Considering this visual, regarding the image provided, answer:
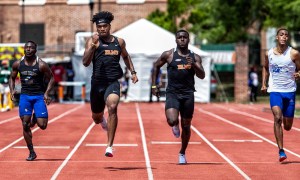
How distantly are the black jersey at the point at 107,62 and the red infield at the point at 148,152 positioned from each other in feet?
4.22

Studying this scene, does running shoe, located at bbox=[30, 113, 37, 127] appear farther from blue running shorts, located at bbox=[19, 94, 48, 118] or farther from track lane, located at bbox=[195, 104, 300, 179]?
track lane, located at bbox=[195, 104, 300, 179]

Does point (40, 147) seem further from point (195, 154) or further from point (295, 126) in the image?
point (295, 126)

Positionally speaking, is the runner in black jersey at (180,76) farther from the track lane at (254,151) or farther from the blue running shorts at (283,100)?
the blue running shorts at (283,100)

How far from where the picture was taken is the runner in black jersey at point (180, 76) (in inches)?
534

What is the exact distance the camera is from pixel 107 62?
13.3 metres

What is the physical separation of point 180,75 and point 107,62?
1.09 meters

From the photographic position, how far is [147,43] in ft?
143

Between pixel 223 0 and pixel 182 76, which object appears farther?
pixel 223 0

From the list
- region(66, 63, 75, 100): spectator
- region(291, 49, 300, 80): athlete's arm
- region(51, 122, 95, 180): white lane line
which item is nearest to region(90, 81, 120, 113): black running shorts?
region(51, 122, 95, 180): white lane line

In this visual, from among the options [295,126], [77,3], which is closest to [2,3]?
[77,3]

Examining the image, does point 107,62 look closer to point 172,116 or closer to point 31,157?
point 172,116

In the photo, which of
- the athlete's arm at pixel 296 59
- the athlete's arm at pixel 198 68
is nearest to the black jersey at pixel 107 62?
the athlete's arm at pixel 198 68

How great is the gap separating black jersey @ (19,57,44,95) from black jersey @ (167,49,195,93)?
2183 millimetres

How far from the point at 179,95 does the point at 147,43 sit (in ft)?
98.4
